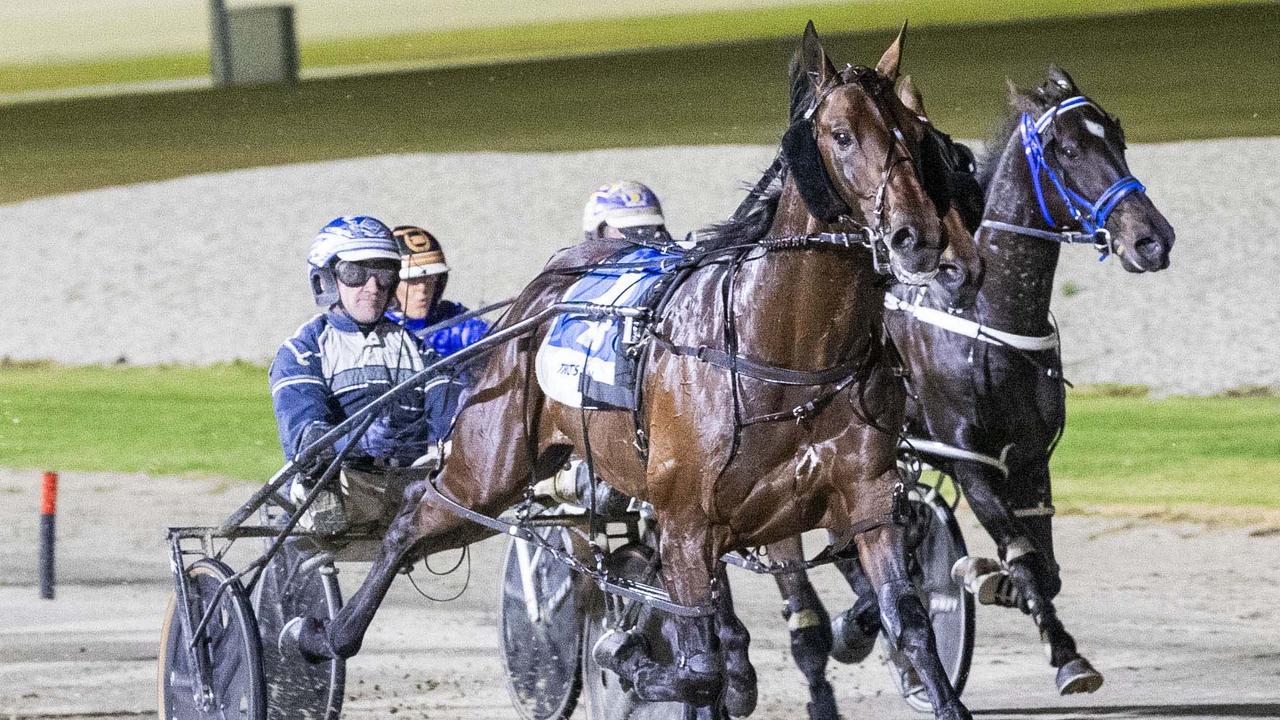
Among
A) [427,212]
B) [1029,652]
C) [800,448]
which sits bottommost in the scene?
[1029,652]

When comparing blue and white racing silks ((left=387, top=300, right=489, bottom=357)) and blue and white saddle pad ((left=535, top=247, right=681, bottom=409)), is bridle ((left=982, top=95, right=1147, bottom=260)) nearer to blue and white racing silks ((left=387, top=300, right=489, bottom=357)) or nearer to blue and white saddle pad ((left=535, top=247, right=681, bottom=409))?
blue and white saddle pad ((left=535, top=247, right=681, bottom=409))

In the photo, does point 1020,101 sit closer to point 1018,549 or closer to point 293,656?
point 1018,549

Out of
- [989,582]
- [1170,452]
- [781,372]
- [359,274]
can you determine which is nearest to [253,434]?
[1170,452]

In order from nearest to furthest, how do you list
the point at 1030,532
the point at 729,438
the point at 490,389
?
the point at 729,438 → the point at 490,389 → the point at 1030,532

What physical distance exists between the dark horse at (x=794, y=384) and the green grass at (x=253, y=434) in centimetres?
534

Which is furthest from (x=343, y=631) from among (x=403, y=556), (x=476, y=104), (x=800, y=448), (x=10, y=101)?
(x=10, y=101)

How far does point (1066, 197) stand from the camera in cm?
545

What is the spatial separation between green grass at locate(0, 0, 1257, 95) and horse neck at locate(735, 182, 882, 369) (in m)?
21.0

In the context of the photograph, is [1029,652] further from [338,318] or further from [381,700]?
[338,318]

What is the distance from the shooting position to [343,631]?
522 cm

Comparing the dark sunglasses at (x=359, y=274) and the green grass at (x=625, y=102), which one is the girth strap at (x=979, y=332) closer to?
the dark sunglasses at (x=359, y=274)

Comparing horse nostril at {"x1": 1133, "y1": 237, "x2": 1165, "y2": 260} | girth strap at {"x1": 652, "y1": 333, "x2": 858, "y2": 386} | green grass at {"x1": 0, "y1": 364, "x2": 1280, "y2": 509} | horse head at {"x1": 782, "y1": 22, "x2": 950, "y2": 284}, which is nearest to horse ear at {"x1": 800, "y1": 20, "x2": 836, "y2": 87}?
horse head at {"x1": 782, "y1": 22, "x2": 950, "y2": 284}

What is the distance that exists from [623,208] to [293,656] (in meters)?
2.22

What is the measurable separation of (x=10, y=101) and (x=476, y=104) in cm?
655
